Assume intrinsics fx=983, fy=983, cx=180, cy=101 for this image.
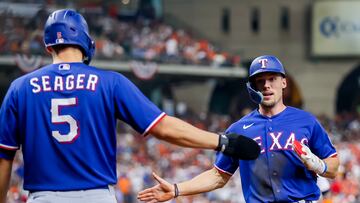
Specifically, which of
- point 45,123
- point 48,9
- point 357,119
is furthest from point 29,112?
point 357,119

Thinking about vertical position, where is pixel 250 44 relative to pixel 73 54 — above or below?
below

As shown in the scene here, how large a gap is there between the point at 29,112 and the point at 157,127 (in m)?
0.65

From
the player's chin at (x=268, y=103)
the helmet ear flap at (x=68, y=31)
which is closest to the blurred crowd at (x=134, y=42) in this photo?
the player's chin at (x=268, y=103)

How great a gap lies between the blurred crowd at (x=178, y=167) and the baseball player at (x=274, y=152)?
22.7ft

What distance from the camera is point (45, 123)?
4.91 meters

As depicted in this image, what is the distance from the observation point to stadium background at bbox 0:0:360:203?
2062 cm

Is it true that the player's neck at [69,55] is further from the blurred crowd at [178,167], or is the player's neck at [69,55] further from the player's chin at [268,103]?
the blurred crowd at [178,167]

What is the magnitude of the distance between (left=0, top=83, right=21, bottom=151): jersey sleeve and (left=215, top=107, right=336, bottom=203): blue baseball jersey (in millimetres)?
2229

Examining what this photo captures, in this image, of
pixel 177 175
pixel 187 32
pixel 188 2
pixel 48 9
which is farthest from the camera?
pixel 188 2

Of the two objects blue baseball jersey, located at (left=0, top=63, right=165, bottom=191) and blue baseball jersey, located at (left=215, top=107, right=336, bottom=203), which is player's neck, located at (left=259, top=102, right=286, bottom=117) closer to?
blue baseball jersey, located at (left=215, top=107, right=336, bottom=203)

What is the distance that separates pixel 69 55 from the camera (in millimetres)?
5016

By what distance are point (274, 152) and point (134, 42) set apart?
21109 mm

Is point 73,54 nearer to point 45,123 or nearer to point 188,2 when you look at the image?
point 45,123

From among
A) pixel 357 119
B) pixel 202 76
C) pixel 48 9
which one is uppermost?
pixel 48 9
